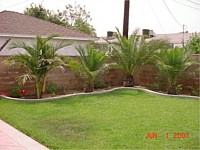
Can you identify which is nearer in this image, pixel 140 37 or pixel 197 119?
pixel 197 119

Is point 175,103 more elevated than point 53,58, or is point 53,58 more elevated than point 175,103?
point 53,58

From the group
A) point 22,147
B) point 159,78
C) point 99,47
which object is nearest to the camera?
point 22,147

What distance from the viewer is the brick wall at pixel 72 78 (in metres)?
11.1

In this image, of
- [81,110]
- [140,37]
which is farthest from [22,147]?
[140,37]

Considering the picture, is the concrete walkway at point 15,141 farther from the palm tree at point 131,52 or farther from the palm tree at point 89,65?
the palm tree at point 131,52

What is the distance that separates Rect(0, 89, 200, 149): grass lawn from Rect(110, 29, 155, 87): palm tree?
9.55 ft

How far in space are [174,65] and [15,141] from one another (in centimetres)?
790

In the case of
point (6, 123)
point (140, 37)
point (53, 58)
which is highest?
point (140, 37)

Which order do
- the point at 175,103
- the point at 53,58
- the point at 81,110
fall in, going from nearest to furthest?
the point at 81,110 → the point at 175,103 → the point at 53,58

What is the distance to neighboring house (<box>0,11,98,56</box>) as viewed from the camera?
14.8 m

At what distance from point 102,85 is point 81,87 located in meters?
1.08

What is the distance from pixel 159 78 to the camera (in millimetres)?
12977

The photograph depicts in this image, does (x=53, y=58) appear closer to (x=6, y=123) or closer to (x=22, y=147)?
(x=6, y=123)
